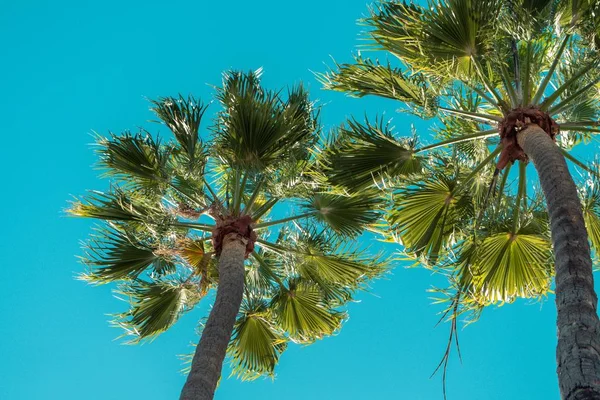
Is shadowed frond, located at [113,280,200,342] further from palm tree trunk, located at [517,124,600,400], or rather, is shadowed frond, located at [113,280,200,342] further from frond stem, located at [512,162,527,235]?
palm tree trunk, located at [517,124,600,400]

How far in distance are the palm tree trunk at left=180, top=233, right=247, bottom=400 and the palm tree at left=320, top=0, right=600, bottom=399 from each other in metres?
1.51

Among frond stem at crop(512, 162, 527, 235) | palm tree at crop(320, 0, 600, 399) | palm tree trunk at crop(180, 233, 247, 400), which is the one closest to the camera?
palm tree trunk at crop(180, 233, 247, 400)

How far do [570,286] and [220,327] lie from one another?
11.0ft

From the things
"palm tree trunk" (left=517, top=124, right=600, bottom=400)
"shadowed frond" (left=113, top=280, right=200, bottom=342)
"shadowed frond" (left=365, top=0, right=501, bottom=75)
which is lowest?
"palm tree trunk" (left=517, top=124, right=600, bottom=400)

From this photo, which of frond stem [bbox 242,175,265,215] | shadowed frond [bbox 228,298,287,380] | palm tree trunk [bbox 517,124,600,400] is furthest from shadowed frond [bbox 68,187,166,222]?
palm tree trunk [bbox 517,124,600,400]

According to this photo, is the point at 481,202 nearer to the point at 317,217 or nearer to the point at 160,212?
the point at 317,217

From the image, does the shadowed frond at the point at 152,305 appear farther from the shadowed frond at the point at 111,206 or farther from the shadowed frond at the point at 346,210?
the shadowed frond at the point at 346,210

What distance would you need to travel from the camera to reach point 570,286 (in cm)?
473

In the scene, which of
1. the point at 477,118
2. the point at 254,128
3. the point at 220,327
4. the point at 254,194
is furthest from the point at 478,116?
the point at 220,327

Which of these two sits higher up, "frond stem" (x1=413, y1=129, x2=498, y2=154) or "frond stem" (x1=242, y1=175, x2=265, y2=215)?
"frond stem" (x1=413, y1=129, x2=498, y2=154)

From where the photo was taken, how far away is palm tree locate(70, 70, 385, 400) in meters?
8.34

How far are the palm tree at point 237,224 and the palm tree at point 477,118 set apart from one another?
2.36 feet

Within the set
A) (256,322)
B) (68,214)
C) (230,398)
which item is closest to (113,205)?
(68,214)

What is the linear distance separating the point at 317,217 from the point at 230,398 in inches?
121
